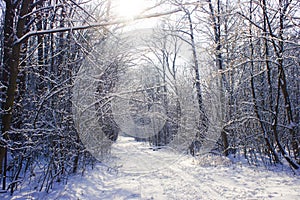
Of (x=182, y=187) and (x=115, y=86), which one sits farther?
(x=115, y=86)

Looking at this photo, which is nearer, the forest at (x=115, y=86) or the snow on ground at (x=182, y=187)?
the forest at (x=115, y=86)

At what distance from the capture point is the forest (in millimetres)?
2621

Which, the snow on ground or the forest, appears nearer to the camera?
the forest

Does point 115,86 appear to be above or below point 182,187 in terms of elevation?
above

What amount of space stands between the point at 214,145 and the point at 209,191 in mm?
5917

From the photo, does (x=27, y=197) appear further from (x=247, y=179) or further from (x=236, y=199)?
(x=247, y=179)

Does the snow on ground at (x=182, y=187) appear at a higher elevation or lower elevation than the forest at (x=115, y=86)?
lower

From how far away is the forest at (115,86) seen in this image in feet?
8.60

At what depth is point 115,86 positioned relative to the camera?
26.2 feet

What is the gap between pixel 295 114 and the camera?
8469mm

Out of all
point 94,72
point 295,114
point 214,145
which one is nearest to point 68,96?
point 94,72

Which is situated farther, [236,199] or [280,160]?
[280,160]

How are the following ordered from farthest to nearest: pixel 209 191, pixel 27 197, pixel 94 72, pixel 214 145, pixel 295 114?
pixel 214 145, pixel 295 114, pixel 94 72, pixel 209 191, pixel 27 197

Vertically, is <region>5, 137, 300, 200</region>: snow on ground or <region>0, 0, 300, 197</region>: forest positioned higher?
<region>0, 0, 300, 197</region>: forest
